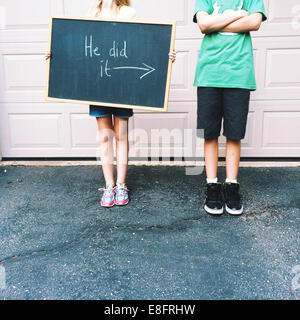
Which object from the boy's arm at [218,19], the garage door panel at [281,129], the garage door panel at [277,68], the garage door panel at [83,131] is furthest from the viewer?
the garage door panel at [83,131]

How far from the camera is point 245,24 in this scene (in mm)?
2150

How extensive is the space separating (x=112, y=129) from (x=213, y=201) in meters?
0.90

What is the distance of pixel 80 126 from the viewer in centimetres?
357

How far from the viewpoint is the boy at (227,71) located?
217cm

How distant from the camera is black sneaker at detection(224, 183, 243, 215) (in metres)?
2.40

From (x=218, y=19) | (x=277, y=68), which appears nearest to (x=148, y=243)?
(x=218, y=19)

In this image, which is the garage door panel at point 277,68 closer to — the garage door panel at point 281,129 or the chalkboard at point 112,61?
the garage door panel at point 281,129

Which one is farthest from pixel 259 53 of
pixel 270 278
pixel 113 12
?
pixel 270 278

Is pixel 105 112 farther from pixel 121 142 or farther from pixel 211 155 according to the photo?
pixel 211 155

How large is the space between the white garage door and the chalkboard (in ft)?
3.80

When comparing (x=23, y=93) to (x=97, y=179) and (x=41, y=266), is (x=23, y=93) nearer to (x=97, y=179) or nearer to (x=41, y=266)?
(x=97, y=179)

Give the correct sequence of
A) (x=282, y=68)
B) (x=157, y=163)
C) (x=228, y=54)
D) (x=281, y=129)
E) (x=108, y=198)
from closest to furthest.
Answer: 1. (x=228, y=54)
2. (x=108, y=198)
3. (x=282, y=68)
4. (x=281, y=129)
5. (x=157, y=163)

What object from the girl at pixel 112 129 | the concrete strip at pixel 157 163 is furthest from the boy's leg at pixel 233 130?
the concrete strip at pixel 157 163

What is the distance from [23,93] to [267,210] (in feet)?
8.50
